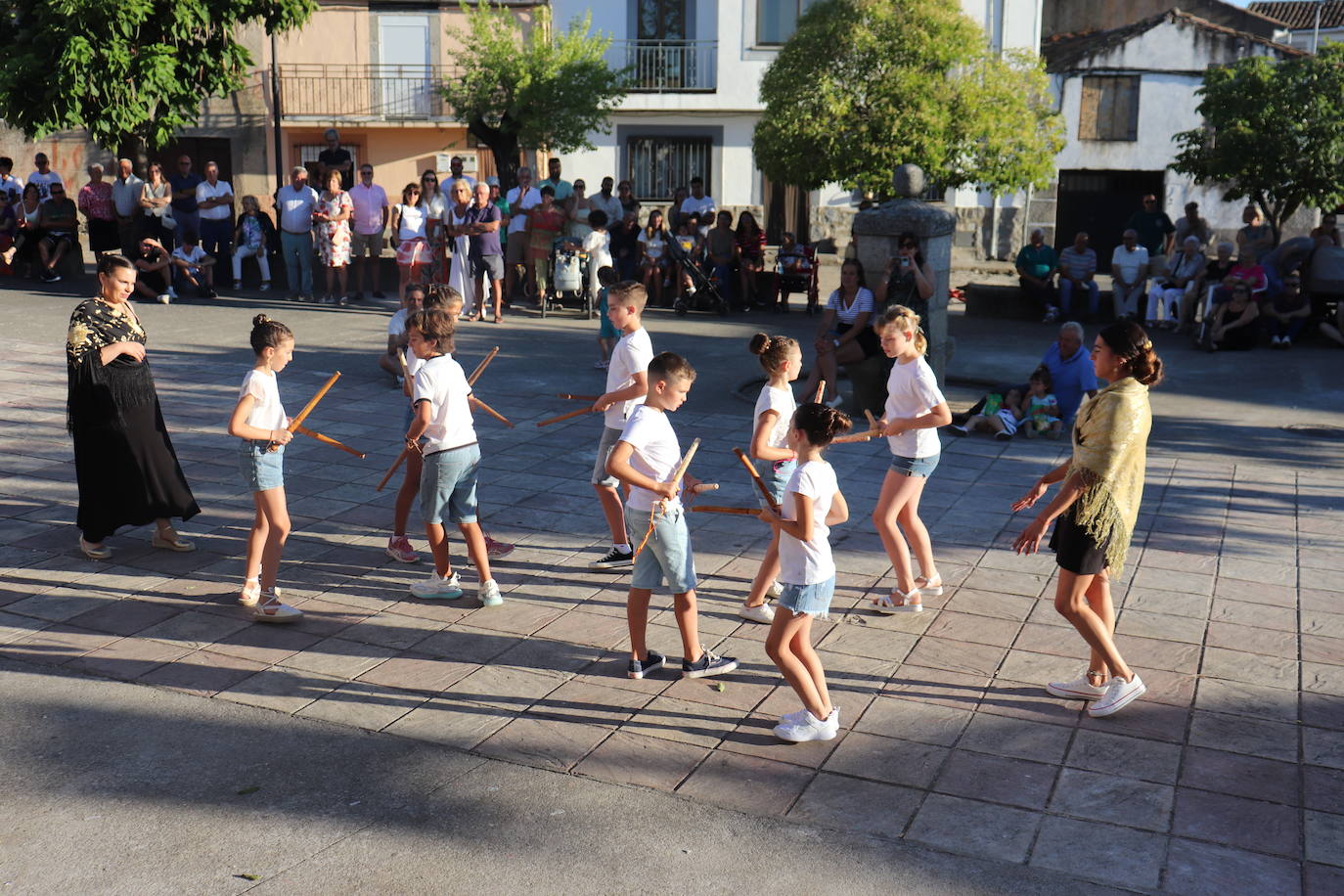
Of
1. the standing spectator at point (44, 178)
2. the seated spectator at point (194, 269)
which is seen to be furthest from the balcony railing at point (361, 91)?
the seated spectator at point (194, 269)

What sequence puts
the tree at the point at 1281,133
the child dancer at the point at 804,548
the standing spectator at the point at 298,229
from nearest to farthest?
the child dancer at the point at 804,548
the standing spectator at the point at 298,229
the tree at the point at 1281,133

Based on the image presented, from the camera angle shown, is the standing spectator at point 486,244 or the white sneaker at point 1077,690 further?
the standing spectator at point 486,244

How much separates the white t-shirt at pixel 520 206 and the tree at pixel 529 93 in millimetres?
6721

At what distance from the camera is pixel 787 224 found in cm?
3075

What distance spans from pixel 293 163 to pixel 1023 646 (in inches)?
1131

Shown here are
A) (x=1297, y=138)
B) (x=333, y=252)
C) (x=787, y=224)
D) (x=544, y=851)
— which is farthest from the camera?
(x=787, y=224)

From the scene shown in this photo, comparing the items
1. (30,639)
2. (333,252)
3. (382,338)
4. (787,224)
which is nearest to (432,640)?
(30,639)

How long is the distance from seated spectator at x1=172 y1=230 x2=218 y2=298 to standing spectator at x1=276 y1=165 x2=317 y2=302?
1066 mm

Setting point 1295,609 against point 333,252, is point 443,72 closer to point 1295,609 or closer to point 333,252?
point 333,252

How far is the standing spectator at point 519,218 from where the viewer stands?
18.0m

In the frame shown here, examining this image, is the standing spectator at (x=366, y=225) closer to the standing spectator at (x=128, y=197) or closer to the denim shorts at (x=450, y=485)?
the standing spectator at (x=128, y=197)

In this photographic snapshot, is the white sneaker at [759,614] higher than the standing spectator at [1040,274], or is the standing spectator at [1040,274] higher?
the standing spectator at [1040,274]

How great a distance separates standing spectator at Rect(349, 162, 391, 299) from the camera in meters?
17.8

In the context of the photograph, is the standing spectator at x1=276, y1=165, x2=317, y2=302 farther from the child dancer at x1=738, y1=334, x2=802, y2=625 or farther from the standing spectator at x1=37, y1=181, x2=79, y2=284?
the child dancer at x1=738, y1=334, x2=802, y2=625
